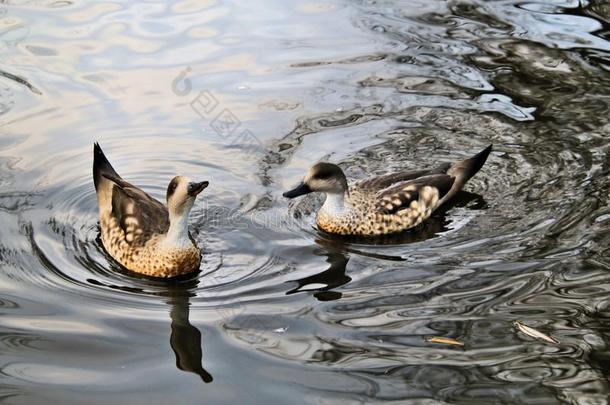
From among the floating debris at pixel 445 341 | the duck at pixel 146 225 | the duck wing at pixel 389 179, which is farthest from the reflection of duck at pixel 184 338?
the duck wing at pixel 389 179

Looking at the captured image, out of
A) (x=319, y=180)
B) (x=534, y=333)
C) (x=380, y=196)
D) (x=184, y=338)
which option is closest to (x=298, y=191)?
(x=319, y=180)

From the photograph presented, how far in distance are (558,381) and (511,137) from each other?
14.6ft

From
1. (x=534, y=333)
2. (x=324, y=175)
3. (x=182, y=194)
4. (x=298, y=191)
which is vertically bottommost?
(x=534, y=333)

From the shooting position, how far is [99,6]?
43.5 feet

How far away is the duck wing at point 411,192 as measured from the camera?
867cm

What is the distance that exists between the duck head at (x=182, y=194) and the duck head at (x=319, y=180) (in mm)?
1249

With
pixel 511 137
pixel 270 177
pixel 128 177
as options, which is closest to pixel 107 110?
pixel 128 177

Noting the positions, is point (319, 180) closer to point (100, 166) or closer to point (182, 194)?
point (182, 194)

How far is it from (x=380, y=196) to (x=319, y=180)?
663 mm

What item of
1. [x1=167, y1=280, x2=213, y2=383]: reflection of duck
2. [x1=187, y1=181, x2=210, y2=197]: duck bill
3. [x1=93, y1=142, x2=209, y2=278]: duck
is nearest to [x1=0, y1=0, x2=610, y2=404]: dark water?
[x1=167, y1=280, x2=213, y2=383]: reflection of duck

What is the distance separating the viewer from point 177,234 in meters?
7.54

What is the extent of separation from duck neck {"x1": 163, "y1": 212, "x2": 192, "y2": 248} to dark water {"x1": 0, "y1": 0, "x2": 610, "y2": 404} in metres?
0.32

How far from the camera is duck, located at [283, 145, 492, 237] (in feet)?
28.0

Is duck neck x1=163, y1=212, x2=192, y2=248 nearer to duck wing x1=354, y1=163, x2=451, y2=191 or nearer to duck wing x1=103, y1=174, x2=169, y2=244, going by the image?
duck wing x1=103, y1=174, x2=169, y2=244
